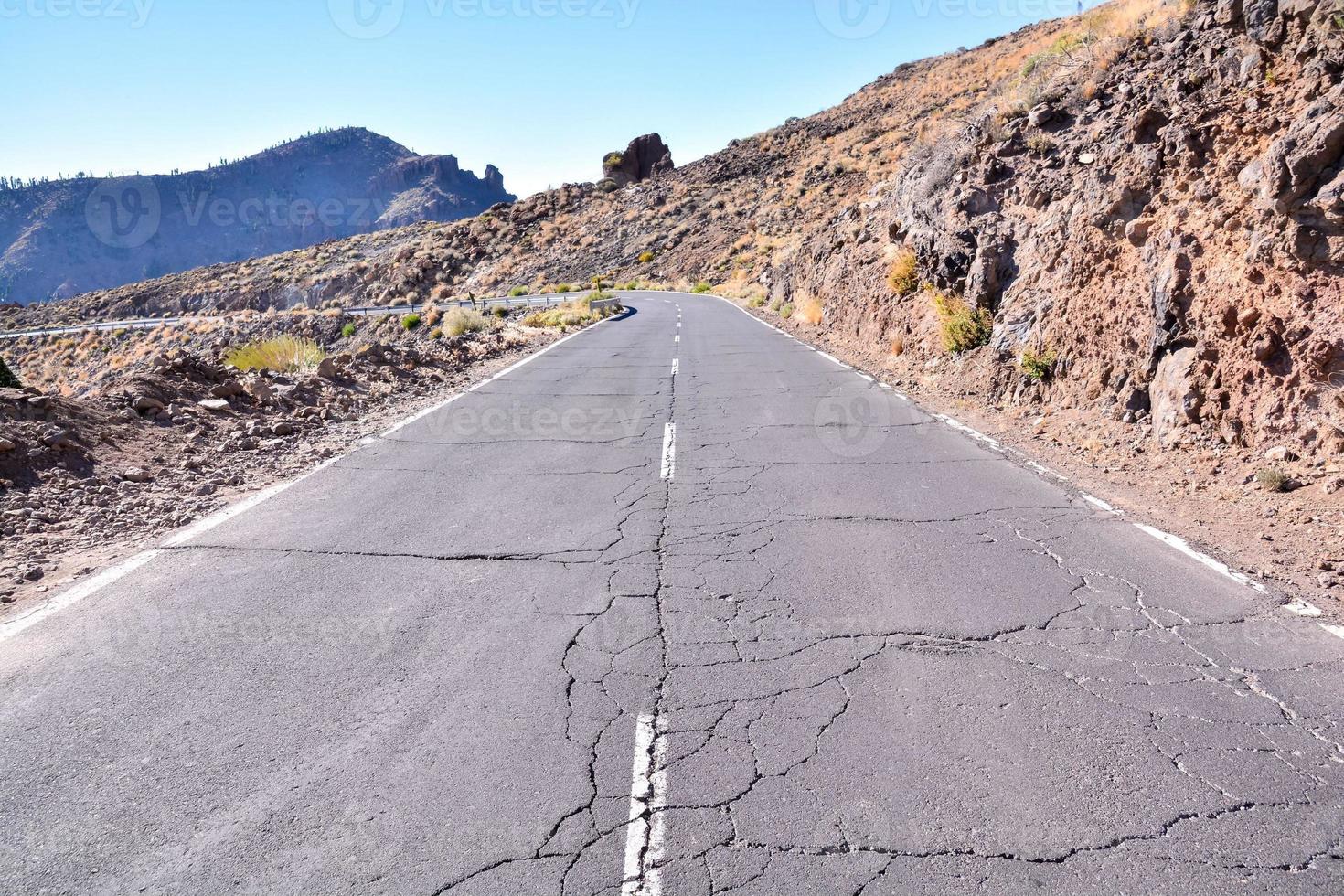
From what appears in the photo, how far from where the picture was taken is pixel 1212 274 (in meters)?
8.76

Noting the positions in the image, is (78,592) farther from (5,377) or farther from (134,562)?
(5,377)

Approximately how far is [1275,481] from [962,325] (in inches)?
296

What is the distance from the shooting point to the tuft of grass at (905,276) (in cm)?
1773

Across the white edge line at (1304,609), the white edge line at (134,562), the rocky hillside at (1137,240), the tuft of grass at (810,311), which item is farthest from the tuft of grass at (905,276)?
the white edge line at (1304,609)

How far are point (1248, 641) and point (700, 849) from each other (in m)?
3.46

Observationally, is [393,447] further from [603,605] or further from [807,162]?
[807,162]

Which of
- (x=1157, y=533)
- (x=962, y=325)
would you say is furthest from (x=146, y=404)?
(x=962, y=325)

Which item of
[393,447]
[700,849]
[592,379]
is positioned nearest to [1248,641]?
[700,849]

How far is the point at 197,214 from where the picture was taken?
167m

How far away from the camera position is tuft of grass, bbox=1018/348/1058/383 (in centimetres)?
1102

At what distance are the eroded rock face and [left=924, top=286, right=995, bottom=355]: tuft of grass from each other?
84.4m

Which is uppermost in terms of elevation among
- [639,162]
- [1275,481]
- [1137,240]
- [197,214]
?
[197,214]

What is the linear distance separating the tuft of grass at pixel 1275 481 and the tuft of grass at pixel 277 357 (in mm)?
13090

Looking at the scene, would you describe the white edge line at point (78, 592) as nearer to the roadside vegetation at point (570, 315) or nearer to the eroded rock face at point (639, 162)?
the roadside vegetation at point (570, 315)
